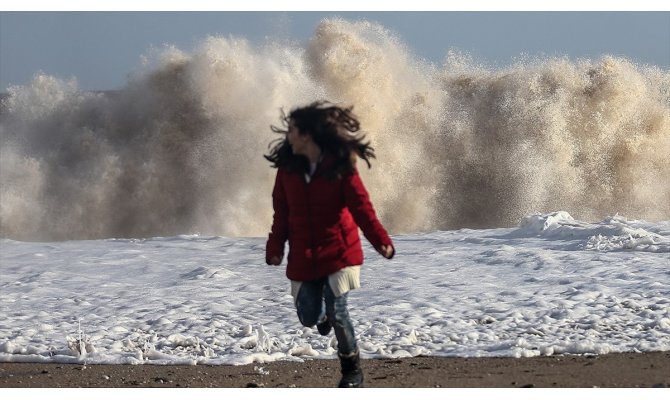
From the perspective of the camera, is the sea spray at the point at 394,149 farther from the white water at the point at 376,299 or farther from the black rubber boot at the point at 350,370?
the black rubber boot at the point at 350,370

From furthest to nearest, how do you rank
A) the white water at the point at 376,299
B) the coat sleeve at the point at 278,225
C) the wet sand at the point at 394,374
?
the white water at the point at 376,299 < the wet sand at the point at 394,374 < the coat sleeve at the point at 278,225

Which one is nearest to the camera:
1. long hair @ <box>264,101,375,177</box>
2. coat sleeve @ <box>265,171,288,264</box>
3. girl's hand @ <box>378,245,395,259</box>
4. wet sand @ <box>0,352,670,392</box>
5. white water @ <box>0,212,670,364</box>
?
girl's hand @ <box>378,245,395,259</box>

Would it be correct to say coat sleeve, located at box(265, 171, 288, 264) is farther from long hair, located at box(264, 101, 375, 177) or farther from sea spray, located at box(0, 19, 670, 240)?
sea spray, located at box(0, 19, 670, 240)

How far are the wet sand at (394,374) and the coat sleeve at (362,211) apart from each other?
0.94 metres

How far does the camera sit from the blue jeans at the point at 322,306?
15.2 ft

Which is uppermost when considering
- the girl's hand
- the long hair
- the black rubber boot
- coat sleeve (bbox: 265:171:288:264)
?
the long hair

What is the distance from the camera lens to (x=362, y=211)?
14.7 feet

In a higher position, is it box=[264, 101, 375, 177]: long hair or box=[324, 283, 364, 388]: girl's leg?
box=[264, 101, 375, 177]: long hair

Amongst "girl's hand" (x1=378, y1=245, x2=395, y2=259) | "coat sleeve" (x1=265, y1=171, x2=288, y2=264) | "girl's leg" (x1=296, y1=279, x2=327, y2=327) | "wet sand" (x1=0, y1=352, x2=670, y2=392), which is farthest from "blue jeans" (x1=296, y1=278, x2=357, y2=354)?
"wet sand" (x1=0, y1=352, x2=670, y2=392)

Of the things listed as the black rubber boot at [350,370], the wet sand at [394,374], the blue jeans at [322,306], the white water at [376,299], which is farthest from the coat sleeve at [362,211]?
the white water at [376,299]

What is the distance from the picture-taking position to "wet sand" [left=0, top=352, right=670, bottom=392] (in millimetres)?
5062

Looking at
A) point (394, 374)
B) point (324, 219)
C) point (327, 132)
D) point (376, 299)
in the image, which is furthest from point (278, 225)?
point (376, 299)

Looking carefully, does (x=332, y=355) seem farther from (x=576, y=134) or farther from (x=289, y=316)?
(x=576, y=134)

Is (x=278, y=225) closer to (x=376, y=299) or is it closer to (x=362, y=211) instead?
(x=362, y=211)
